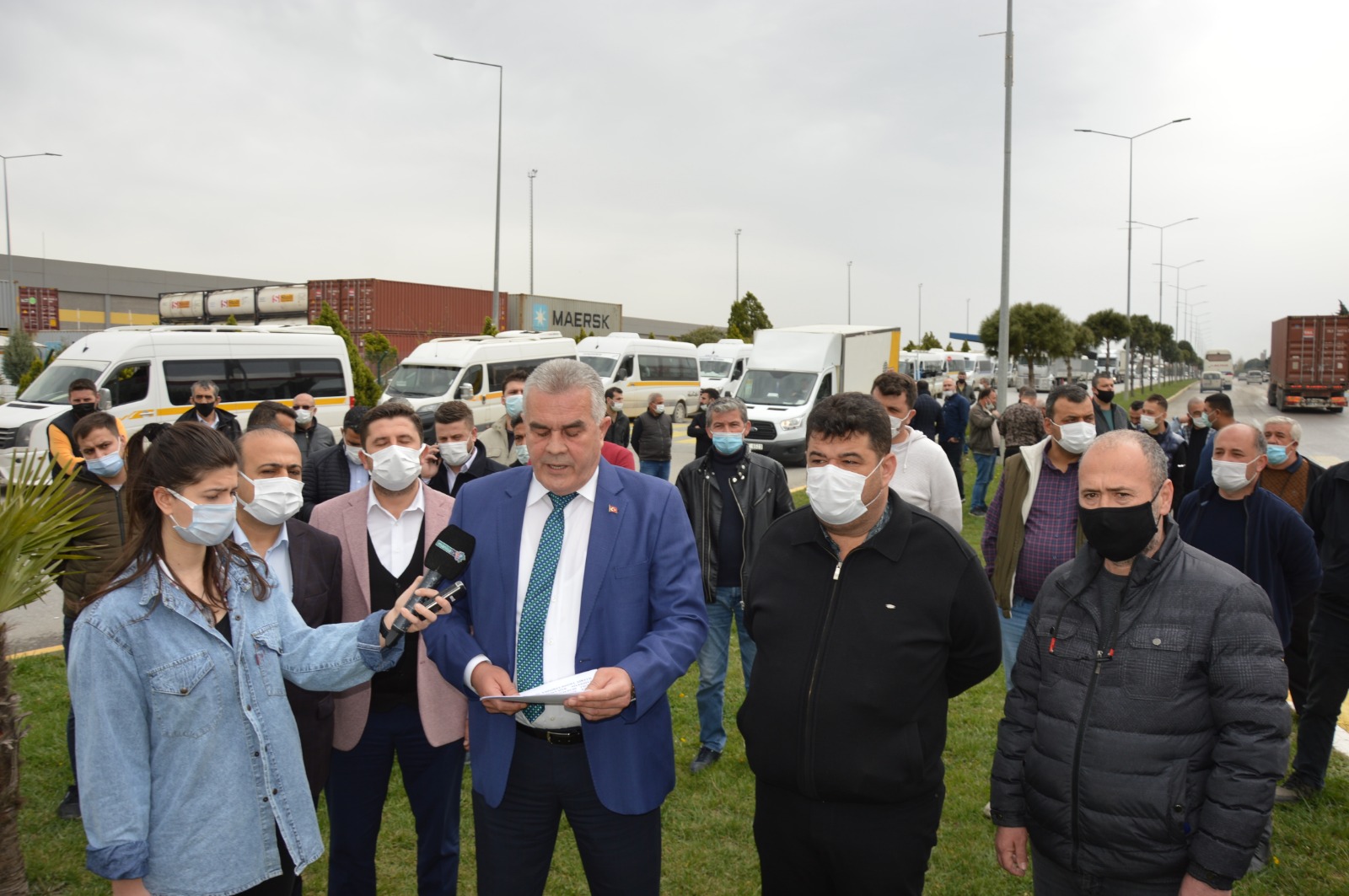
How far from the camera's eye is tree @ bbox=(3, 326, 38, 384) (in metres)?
37.0

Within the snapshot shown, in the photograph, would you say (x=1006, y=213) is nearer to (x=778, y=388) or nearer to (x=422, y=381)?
(x=778, y=388)

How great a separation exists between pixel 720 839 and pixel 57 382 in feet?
53.0

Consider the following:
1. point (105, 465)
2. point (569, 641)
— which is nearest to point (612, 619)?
point (569, 641)

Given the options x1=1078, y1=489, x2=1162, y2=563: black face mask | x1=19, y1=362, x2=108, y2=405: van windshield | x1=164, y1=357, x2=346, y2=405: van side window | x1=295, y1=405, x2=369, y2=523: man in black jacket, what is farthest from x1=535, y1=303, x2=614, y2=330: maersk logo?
x1=1078, y1=489, x2=1162, y2=563: black face mask

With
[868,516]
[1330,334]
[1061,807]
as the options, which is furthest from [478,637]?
[1330,334]

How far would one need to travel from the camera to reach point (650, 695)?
2.58 m

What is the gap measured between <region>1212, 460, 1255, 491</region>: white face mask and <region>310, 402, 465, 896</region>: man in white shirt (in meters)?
3.92

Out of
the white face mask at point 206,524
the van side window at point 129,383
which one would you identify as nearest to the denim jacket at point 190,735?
the white face mask at point 206,524

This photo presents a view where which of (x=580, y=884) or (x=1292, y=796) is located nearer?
(x=580, y=884)

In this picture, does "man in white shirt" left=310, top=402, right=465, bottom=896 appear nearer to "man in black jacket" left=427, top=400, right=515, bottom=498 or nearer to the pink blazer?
the pink blazer

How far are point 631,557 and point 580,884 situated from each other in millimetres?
2099

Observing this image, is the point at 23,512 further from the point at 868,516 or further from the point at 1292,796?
the point at 1292,796

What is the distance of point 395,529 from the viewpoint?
3.63 meters

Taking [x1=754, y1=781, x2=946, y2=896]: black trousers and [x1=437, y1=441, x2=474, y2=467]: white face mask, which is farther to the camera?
[x1=437, y1=441, x2=474, y2=467]: white face mask
